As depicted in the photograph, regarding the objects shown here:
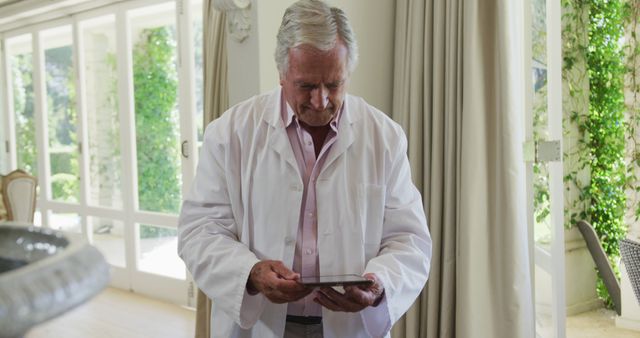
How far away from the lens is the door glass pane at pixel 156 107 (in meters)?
5.31

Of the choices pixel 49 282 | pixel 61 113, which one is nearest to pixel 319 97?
pixel 49 282

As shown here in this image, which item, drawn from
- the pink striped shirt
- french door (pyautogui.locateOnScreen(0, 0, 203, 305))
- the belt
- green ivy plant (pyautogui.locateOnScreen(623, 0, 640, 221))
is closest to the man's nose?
the pink striped shirt

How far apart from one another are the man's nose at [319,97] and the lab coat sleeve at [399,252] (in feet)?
0.84

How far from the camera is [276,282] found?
57.4 inches

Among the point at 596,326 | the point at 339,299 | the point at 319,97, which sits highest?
the point at 319,97

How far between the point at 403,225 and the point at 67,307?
56.0 inches

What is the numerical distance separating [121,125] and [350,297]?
4.61 m

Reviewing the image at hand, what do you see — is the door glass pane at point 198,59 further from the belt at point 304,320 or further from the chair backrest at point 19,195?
the belt at point 304,320

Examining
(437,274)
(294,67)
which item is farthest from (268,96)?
(437,274)

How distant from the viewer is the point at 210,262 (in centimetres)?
161

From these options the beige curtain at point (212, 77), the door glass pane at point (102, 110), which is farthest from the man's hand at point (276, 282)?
the door glass pane at point (102, 110)

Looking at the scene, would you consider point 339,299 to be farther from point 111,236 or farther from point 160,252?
point 111,236

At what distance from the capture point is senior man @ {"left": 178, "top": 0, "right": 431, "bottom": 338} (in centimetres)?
157

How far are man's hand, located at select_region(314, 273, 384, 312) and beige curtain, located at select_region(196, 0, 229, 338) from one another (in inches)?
88.7
